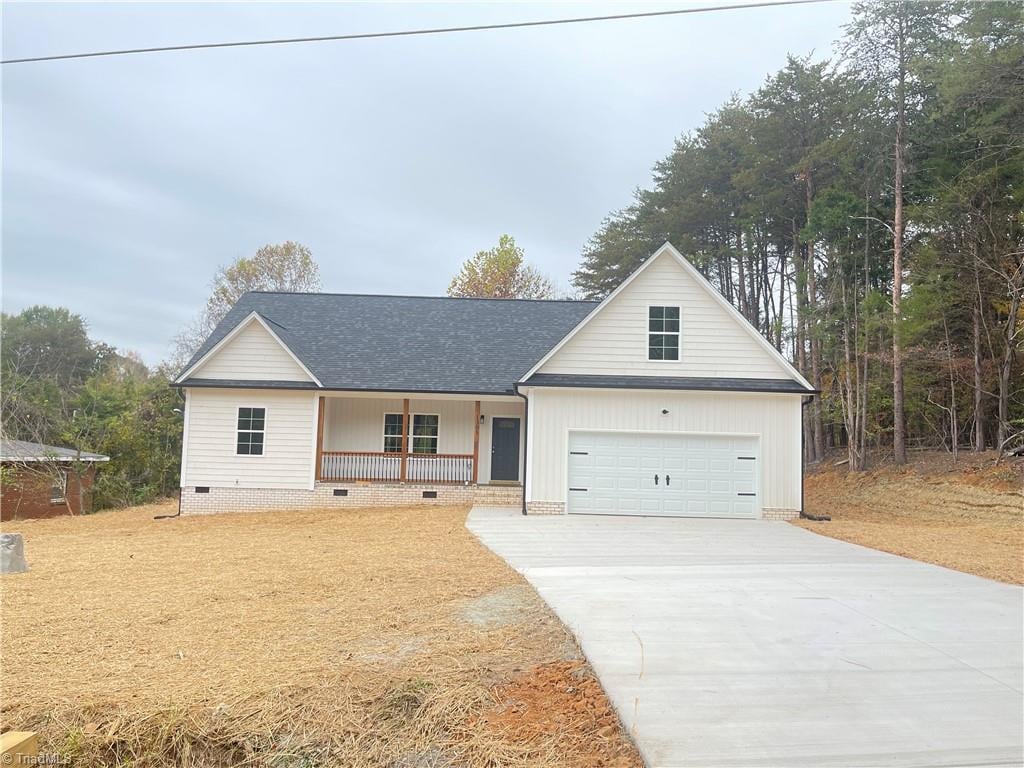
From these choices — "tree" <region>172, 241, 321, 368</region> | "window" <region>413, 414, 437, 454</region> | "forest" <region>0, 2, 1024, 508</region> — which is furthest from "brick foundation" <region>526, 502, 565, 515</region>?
"tree" <region>172, 241, 321, 368</region>

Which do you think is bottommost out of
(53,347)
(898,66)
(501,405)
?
(501,405)

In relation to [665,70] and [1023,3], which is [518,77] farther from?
[1023,3]

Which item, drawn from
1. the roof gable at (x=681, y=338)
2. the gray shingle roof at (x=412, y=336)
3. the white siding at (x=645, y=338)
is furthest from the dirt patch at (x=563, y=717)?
the gray shingle roof at (x=412, y=336)

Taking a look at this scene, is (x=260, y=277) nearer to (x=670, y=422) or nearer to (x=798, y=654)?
(x=670, y=422)

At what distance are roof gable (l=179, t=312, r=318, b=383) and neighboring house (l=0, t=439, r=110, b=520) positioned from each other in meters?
8.84

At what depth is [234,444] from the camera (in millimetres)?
18406

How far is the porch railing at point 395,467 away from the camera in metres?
19.0

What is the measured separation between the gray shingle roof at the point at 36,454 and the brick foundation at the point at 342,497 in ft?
27.4

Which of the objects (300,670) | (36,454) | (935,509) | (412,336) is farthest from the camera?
(36,454)

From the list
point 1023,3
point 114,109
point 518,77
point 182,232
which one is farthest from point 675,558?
point 182,232

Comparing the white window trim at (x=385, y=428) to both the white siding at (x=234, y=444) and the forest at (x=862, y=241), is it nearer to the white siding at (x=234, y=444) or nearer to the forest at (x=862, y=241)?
the white siding at (x=234, y=444)

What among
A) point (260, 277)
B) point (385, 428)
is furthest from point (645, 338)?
point (260, 277)

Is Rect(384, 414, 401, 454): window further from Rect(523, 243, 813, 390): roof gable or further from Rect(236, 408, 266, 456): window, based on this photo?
Rect(523, 243, 813, 390): roof gable

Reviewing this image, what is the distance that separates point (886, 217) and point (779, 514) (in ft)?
47.2
